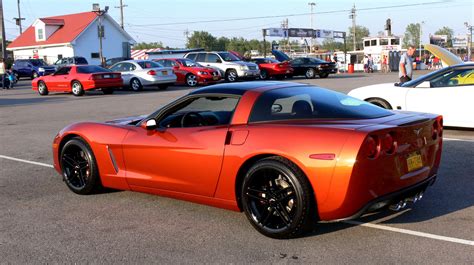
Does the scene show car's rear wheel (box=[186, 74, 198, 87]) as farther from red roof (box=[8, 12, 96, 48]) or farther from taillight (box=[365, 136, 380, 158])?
red roof (box=[8, 12, 96, 48])

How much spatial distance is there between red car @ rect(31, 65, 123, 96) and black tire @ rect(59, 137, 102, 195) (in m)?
16.3

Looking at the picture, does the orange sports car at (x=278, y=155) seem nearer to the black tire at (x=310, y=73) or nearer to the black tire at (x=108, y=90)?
the black tire at (x=108, y=90)

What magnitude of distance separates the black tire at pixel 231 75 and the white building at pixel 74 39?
26.0 metres

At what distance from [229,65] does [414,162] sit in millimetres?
24317

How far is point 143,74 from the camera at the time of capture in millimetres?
24016

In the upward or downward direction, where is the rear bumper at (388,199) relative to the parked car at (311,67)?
downward

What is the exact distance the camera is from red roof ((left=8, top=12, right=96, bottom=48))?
50.3 metres

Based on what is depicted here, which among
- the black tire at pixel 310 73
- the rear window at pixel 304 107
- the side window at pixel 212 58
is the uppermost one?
the side window at pixel 212 58

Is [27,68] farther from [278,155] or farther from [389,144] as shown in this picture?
[389,144]

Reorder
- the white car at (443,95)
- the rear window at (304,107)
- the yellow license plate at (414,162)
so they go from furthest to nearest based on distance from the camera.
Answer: the white car at (443,95)
the rear window at (304,107)
the yellow license plate at (414,162)

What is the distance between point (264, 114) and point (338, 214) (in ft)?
3.66

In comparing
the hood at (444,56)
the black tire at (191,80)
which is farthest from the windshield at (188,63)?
the hood at (444,56)

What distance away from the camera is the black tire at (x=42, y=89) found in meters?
23.3

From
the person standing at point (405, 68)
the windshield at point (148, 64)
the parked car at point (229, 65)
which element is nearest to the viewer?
the person standing at point (405, 68)
